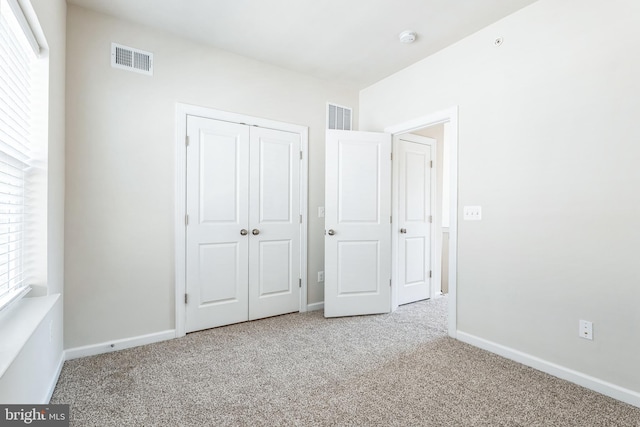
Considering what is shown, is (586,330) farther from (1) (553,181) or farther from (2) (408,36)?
(2) (408,36)

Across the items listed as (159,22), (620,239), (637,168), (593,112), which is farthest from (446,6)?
(159,22)

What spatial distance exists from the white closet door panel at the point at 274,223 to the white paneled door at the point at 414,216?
1232mm

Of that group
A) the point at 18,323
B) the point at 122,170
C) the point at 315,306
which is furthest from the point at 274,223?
the point at 18,323

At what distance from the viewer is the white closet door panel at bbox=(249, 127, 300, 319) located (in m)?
3.29

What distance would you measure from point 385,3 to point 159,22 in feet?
5.93

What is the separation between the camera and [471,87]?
279 centimetres

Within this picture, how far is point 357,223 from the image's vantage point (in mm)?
3533

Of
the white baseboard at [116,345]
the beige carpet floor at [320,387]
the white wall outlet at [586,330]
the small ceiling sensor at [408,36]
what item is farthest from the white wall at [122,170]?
the white wall outlet at [586,330]

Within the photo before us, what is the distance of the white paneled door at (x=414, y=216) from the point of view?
12.8ft

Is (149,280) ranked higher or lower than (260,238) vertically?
lower

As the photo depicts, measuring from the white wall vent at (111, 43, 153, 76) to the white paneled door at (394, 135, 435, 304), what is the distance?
2570mm

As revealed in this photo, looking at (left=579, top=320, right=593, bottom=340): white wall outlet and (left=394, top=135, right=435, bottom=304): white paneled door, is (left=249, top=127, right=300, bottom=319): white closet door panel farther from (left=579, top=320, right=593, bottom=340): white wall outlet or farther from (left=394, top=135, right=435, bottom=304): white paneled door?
(left=579, top=320, right=593, bottom=340): white wall outlet

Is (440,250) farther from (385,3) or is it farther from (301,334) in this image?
(385,3)

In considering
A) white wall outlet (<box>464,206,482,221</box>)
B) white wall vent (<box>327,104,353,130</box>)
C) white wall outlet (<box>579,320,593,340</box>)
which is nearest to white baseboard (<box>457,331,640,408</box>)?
white wall outlet (<box>579,320,593,340</box>)
